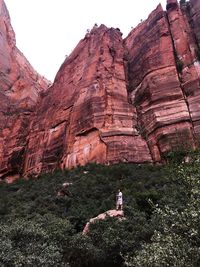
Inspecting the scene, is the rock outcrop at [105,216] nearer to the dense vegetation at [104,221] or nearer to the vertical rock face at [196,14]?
the dense vegetation at [104,221]

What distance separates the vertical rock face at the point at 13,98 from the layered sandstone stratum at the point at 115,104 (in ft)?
0.63

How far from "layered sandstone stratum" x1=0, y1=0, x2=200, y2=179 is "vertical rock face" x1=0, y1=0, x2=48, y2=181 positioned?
0.19m

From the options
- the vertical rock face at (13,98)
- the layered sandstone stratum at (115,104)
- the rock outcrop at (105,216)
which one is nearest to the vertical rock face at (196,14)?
the layered sandstone stratum at (115,104)

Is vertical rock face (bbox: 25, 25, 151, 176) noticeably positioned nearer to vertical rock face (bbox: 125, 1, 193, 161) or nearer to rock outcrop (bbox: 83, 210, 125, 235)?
vertical rock face (bbox: 125, 1, 193, 161)

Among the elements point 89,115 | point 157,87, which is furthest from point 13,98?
point 157,87

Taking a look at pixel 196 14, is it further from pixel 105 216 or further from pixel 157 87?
pixel 105 216

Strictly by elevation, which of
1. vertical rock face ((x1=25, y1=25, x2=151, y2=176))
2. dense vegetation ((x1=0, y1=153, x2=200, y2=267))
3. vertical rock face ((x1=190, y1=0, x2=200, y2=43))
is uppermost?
vertical rock face ((x1=190, y1=0, x2=200, y2=43))

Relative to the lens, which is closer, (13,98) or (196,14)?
(196,14)

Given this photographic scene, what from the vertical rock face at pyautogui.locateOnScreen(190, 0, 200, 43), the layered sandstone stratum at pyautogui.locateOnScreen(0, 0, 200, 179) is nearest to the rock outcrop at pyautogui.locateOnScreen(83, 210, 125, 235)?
the layered sandstone stratum at pyautogui.locateOnScreen(0, 0, 200, 179)

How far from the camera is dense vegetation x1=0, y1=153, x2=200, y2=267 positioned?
13.8 metres

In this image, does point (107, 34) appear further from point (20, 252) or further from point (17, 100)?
point (20, 252)

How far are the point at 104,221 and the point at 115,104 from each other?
2346cm

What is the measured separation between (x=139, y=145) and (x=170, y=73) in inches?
403

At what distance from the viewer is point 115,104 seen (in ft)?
152
